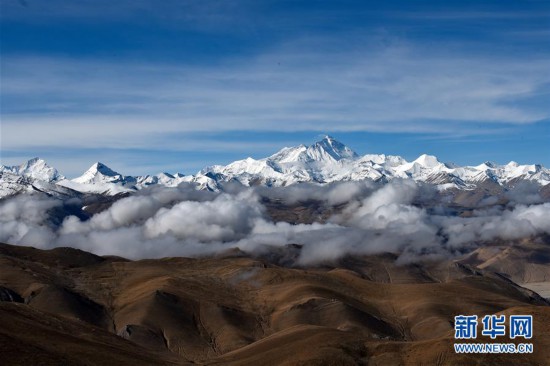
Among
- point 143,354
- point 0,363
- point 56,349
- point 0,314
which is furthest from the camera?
point 143,354

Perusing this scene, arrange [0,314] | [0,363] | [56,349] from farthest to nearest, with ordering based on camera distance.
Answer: [0,314] < [56,349] < [0,363]

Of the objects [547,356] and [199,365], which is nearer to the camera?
[547,356]

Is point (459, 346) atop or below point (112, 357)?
atop

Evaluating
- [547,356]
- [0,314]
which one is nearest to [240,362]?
[0,314]

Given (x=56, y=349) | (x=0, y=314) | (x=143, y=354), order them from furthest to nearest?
(x=143, y=354) < (x=0, y=314) < (x=56, y=349)

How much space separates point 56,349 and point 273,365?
2450 inches

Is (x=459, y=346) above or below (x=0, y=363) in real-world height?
above

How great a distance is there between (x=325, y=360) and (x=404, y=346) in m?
27.4

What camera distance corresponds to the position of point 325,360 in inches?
7343

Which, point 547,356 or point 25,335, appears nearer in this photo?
point 25,335

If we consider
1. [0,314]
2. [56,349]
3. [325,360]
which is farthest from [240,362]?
[0,314]

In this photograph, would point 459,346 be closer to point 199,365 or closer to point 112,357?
point 199,365

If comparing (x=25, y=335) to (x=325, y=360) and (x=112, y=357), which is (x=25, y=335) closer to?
(x=112, y=357)

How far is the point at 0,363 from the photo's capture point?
144 m
